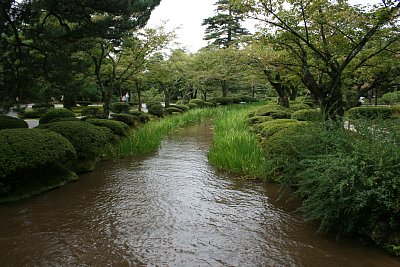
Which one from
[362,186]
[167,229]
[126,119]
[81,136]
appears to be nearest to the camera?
[362,186]

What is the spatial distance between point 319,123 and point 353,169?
158cm

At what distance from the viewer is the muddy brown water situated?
10.5 feet

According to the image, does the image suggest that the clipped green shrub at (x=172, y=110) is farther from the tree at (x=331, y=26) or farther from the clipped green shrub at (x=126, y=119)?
the tree at (x=331, y=26)

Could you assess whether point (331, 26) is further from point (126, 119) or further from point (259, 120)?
point (126, 119)

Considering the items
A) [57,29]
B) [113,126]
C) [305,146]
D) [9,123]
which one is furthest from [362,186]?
[9,123]

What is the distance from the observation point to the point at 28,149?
4996 millimetres

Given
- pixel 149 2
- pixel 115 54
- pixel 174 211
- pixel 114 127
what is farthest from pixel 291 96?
pixel 174 211

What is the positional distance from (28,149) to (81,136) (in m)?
1.89

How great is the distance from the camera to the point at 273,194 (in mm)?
5332

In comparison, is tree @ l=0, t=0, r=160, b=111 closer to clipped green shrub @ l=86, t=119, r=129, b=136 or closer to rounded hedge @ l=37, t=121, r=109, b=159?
rounded hedge @ l=37, t=121, r=109, b=159

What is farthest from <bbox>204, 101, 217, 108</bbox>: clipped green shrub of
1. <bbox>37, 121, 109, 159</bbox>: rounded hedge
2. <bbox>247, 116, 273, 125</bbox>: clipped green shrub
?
<bbox>37, 121, 109, 159</bbox>: rounded hedge

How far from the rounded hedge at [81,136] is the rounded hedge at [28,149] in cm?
98

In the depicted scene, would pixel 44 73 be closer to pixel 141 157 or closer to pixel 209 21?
pixel 141 157

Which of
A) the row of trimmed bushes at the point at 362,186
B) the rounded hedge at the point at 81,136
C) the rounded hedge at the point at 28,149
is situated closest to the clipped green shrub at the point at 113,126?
the rounded hedge at the point at 81,136
